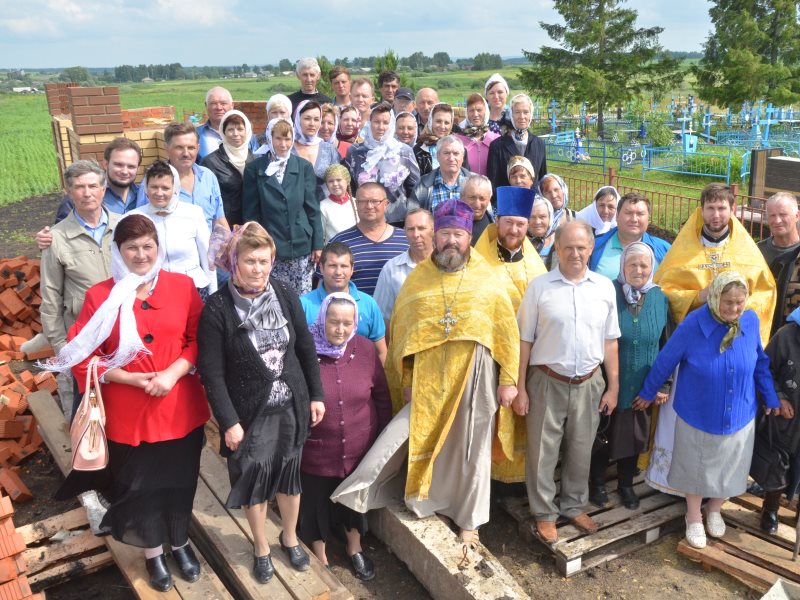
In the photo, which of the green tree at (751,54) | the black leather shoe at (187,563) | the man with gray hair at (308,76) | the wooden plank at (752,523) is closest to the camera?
the black leather shoe at (187,563)

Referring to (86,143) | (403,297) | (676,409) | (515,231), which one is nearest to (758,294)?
(676,409)

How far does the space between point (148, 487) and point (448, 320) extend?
1.76 meters

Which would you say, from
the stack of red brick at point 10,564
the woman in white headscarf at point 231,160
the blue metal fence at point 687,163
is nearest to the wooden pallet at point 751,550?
the stack of red brick at point 10,564

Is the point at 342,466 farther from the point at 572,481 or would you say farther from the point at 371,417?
the point at 572,481

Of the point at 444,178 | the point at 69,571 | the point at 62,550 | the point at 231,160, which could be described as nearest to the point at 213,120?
the point at 231,160

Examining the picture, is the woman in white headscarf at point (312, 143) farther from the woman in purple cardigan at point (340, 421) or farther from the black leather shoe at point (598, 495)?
the black leather shoe at point (598, 495)

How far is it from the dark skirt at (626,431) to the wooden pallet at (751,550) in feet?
2.09

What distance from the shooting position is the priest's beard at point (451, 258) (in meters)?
3.89

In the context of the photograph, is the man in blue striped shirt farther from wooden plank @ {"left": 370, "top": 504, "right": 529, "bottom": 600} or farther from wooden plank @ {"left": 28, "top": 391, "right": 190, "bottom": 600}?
wooden plank @ {"left": 28, "top": 391, "right": 190, "bottom": 600}

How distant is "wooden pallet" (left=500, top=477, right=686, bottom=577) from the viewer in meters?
4.20

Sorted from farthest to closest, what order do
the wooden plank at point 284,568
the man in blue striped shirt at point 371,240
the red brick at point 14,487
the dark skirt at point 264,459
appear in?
the red brick at point 14,487
the man in blue striped shirt at point 371,240
the wooden plank at point 284,568
the dark skirt at point 264,459

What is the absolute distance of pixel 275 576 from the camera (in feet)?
11.9

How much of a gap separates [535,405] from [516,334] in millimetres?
494

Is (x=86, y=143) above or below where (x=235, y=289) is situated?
A: above
